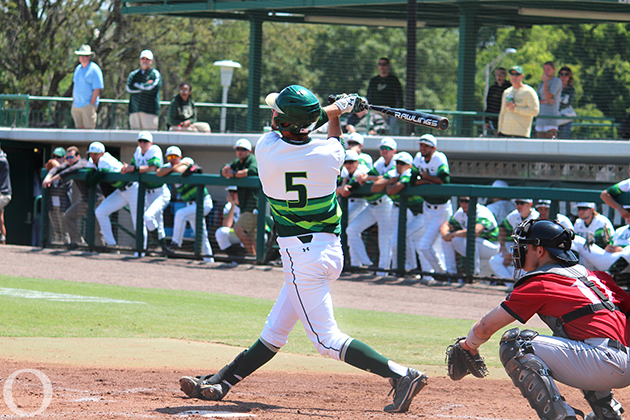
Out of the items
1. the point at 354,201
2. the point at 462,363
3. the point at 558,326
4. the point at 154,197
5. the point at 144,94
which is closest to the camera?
the point at 558,326

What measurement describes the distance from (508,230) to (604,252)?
4.45ft

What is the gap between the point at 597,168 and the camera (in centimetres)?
1535

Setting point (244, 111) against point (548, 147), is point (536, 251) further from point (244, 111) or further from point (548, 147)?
point (244, 111)

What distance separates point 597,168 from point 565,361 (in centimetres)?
1224

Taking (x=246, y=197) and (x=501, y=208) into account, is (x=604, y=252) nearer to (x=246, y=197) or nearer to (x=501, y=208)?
(x=501, y=208)

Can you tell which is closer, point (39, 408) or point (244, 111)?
point (39, 408)

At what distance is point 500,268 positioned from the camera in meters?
11.2

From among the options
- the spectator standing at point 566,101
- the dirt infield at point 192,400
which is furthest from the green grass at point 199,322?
the spectator standing at point 566,101

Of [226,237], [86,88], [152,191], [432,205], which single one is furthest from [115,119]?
[432,205]

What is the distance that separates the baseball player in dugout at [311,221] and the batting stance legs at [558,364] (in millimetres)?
693

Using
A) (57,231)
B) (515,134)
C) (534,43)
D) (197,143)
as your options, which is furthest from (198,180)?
(534,43)

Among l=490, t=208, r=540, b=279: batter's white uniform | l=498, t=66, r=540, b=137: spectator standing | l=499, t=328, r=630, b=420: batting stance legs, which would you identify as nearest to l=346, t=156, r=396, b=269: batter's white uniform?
l=490, t=208, r=540, b=279: batter's white uniform

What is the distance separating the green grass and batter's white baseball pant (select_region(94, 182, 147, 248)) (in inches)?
142

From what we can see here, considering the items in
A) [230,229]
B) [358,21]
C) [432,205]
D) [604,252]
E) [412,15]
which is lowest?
[230,229]
